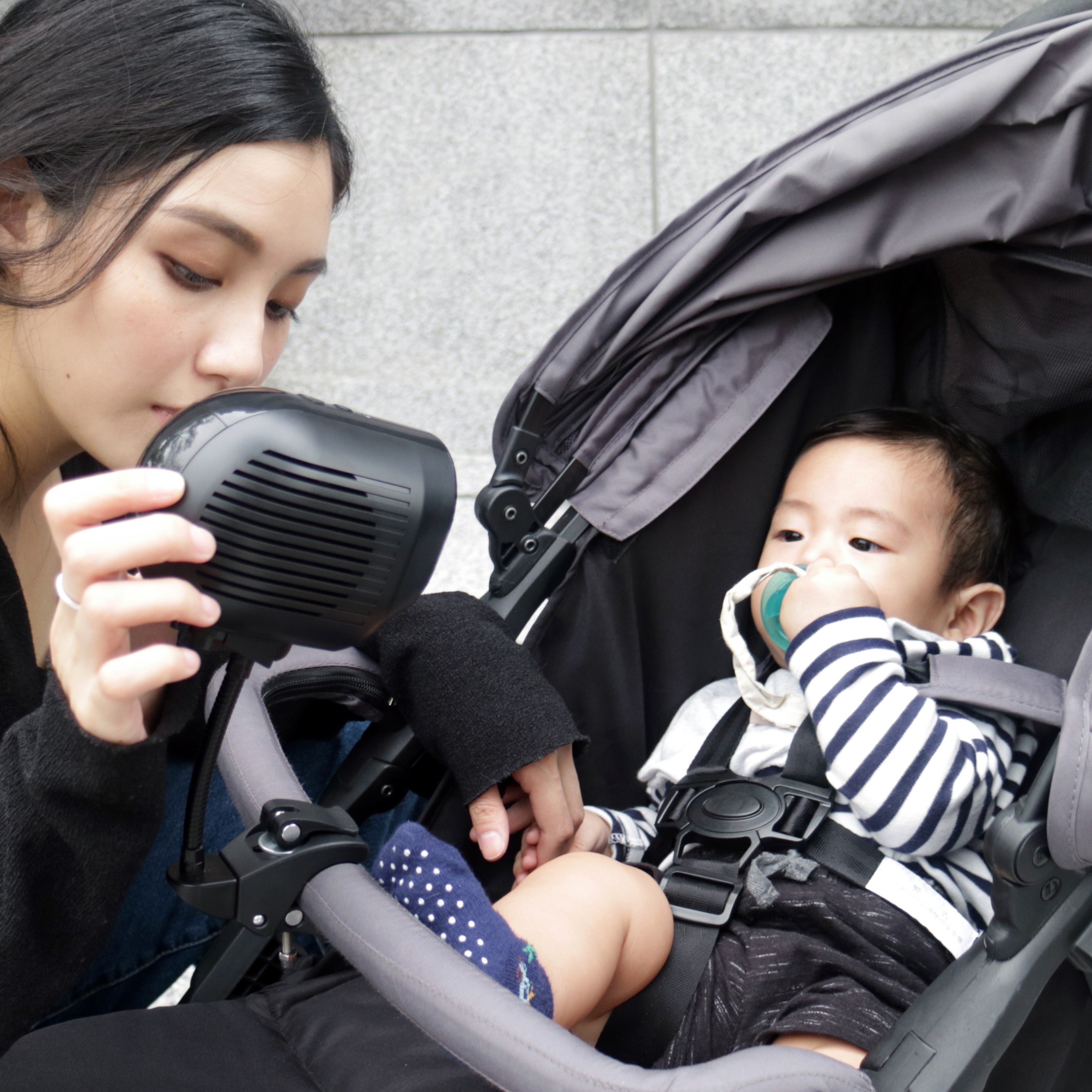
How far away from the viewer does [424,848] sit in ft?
2.84

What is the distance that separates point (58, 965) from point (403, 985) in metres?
0.30

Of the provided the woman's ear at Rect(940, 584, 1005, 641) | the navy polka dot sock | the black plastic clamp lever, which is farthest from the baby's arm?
the black plastic clamp lever

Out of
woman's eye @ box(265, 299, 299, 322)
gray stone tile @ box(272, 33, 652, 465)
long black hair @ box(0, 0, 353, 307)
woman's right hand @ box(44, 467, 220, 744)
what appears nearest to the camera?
woman's right hand @ box(44, 467, 220, 744)

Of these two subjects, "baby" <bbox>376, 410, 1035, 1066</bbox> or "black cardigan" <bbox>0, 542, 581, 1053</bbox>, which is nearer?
"black cardigan" <bbox>0, 542, 581, 1053</bbox>

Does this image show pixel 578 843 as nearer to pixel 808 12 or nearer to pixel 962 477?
pixel 962 477

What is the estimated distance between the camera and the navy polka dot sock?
31.6 inches

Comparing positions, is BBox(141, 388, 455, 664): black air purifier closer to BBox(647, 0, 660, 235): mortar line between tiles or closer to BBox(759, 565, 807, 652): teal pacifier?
BBox(759, 565, 807, 652): teal pacifier

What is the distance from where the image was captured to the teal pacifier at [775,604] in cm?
128

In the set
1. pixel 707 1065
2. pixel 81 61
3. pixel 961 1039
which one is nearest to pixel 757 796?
pixel 961 1039

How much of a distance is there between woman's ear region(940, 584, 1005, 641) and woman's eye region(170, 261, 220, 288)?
96cm

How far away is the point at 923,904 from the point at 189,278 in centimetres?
89

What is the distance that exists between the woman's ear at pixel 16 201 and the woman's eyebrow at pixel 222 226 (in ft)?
0.49

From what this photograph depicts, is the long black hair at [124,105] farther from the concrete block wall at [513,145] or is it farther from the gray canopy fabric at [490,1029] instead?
the concrete block wall at [513,145]

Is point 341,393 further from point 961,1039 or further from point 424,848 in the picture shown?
point 961,1039
